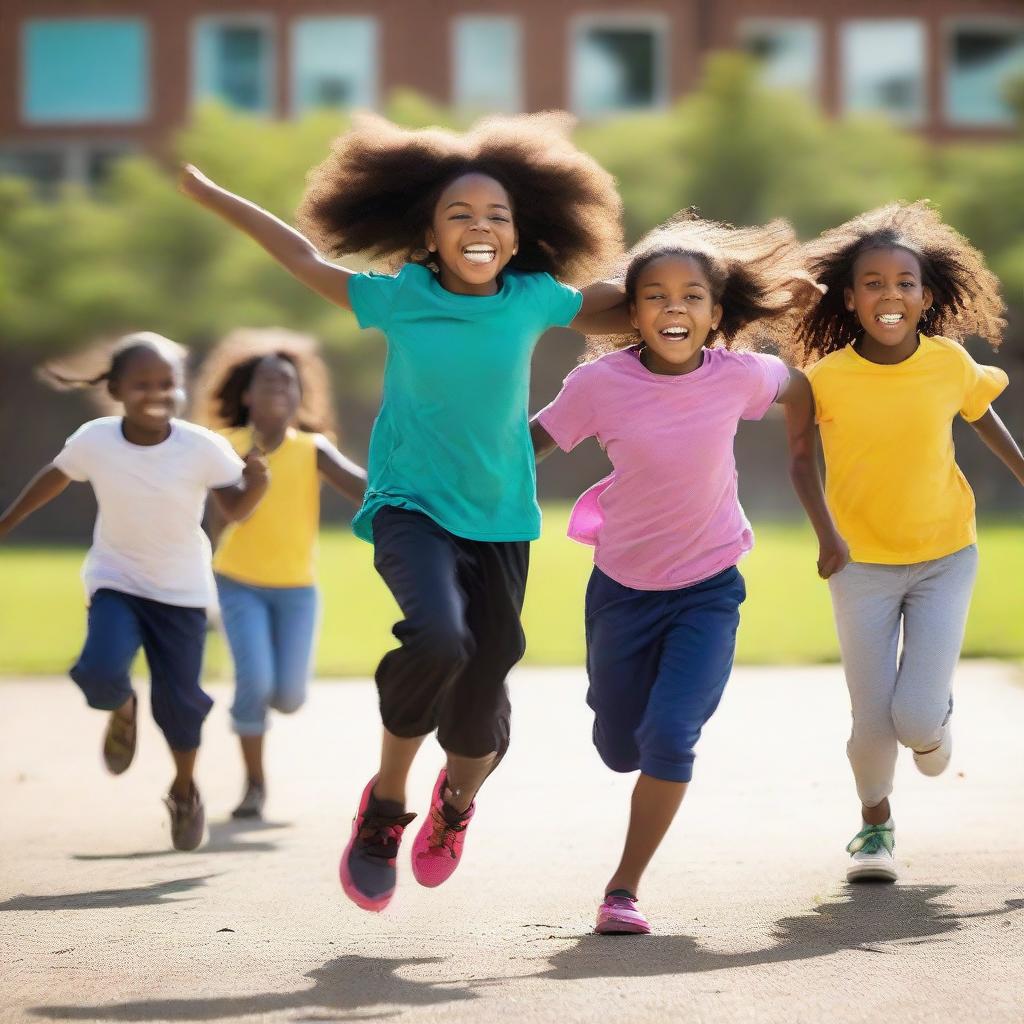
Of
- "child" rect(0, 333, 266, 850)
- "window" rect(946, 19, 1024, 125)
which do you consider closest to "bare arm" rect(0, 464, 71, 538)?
"child" rect(0, 333, 266, 850)

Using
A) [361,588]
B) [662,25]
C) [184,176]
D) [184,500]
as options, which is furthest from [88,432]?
[662,25]

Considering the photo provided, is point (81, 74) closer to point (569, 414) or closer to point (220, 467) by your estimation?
point (220, 467)

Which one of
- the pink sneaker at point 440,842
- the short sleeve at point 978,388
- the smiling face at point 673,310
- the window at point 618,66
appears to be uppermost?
the window at point 618,66

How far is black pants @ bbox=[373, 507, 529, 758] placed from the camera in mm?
4602

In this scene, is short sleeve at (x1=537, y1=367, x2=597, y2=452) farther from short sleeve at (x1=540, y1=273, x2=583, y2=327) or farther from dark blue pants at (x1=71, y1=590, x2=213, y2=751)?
dark blue pants at (x1=71, y1=590, x2=213, y2=751)

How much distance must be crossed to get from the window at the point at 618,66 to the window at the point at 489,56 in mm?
1101

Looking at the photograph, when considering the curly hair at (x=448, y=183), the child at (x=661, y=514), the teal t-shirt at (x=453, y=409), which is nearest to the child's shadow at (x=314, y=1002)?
the child at (x=661, y=514)

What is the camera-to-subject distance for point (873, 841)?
18.3ft

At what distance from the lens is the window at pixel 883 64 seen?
35719mm

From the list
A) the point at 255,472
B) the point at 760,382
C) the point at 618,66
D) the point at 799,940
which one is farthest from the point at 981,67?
the point at 799,940

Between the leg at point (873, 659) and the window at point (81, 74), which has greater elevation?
the window at point (81, 74)

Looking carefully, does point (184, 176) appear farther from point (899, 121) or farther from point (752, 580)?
point (899, 121)

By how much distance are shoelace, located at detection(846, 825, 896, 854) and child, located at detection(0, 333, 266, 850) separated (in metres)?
2.18

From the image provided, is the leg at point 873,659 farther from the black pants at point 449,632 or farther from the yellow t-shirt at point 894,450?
the black pants at point 449,632
